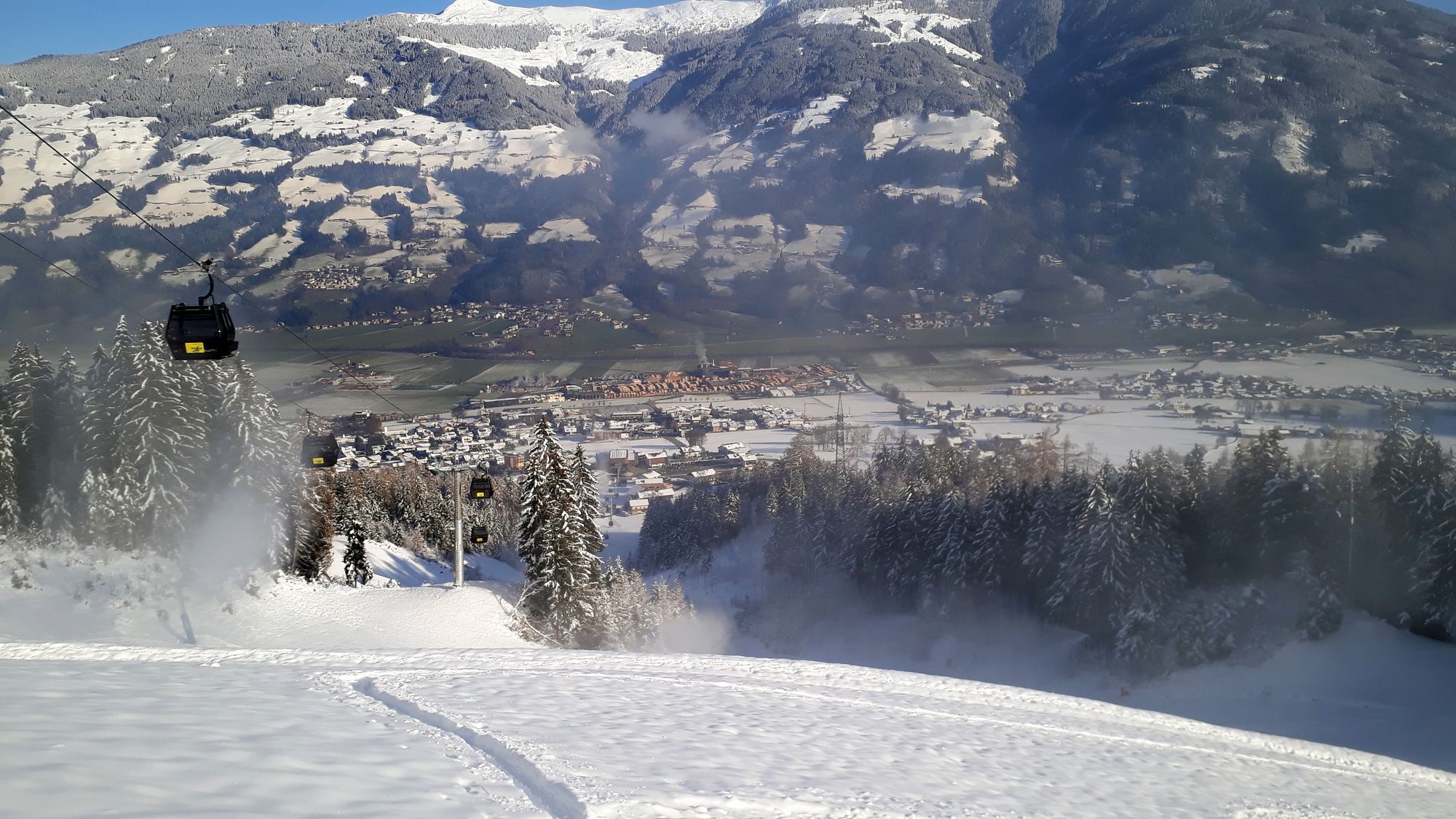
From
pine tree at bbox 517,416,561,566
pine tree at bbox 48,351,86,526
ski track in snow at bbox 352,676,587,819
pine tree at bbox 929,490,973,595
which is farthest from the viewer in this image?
pine tree at bbox 929,490,973,595

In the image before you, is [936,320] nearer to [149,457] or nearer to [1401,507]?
[1401,507]

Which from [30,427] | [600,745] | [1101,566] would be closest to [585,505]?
[1101,566]

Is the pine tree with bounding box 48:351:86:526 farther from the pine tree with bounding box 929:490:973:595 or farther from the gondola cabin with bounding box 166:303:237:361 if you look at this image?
the pine tree with bounding box 929:490:973:595

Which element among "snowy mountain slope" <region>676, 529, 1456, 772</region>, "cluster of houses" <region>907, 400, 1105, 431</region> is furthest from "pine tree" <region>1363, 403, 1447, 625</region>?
"cluster of houses" <region>907, 400, 1105, 431</region>

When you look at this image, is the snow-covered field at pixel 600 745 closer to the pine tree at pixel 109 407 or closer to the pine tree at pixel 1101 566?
the pine tree at pixel 1101 566

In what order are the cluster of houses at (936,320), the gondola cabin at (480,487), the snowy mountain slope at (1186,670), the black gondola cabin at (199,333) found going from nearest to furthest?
the black gondola cabin at (199,333) < the snowy mountain slope at (1186,670) < the gondola cabin at (480,487) < the cluster of houses at (936,320)

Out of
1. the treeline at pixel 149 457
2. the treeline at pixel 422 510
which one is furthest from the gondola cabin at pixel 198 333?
the treeline at pixel 422 510
